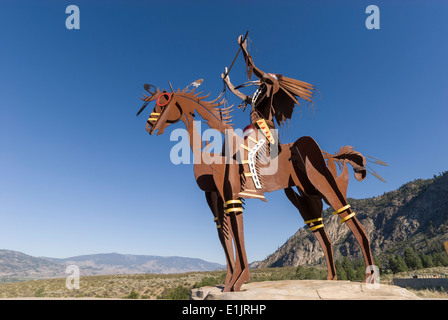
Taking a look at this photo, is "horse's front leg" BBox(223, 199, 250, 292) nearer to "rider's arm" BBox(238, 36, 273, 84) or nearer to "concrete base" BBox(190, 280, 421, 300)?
"concrete base" BBox(190, 280, 421, 300)

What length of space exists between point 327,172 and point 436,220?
114 metres

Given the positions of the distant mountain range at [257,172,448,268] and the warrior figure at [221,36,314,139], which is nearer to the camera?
the warrior figure at [221,36,314,139]

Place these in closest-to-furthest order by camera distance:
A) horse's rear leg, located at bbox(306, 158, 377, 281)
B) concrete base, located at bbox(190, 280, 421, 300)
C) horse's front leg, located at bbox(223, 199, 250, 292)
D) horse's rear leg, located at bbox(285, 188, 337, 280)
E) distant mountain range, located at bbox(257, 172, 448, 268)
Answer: concrete base, located at bbox(190, 280, 421, 300)
horse's front leg, located at bbox(223, 199, 250, 292)
horse's rear leg, located at bbox(306, 158, 377, 281)
horse's rear leg, located at bbox(285, 188, 337, 280)
distant mountain range, located at bbox(257, 172, 448, 268)

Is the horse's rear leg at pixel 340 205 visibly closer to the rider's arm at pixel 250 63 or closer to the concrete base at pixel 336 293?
the concrete base at pixel 336 293

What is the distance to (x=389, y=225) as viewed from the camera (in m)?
108

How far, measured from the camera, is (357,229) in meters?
6.70

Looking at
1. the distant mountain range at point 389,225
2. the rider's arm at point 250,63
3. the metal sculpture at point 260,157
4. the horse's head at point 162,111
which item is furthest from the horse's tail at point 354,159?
the distant mountain range at point 389,225

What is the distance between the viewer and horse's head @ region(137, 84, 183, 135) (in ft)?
23.3

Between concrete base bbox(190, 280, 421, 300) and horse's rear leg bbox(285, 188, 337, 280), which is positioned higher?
horse's rear leg bbox(285, 188, 337, 280)

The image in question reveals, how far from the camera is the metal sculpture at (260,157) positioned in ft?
22.3

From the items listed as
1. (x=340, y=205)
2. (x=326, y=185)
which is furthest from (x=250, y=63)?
(x=340, y=205)

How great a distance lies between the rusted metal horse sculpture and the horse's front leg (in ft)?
0.11

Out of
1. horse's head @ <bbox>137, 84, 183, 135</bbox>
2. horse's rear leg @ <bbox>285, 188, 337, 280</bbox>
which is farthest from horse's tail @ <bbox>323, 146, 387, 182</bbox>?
horse's head @ <bbox>137, 84, 183, 135</bbox>
